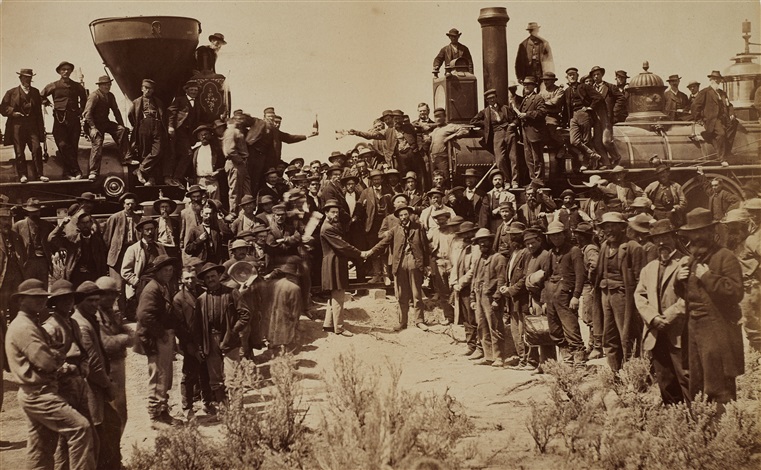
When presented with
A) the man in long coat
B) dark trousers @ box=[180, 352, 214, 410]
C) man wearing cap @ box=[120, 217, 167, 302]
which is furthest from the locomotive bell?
dark trousers @ box=[180, 352, 214, 410]

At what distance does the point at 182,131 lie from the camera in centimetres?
1905

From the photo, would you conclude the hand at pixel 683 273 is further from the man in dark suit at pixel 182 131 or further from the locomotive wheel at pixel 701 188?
the locomotive wheel at pixel 701 188

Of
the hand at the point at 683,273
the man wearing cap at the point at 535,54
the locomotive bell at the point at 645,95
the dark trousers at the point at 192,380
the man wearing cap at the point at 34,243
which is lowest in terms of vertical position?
the dark trousers at the point at 192,380

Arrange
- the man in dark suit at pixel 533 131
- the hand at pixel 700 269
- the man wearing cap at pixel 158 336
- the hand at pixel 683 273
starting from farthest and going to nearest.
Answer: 1. the man in dark suit at pixel 533 131
2. the man wearing cap at pixel 158 336
3. the hand at pixel 683 273
4. the hand at pixel 700 269

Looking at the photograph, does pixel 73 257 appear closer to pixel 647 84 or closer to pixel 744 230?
pixel 744 230

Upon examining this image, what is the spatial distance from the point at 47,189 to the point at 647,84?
12691 mm

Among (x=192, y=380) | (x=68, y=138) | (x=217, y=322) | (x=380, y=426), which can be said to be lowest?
(x=380, y=426)

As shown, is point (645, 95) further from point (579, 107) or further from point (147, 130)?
point (147, 130)

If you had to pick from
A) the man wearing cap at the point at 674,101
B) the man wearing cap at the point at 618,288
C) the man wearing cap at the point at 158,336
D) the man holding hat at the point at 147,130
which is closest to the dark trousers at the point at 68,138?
the man holding hat at the point at 147,130

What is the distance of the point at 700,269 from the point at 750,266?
4.68 m

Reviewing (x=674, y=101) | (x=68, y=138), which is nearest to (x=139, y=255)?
(x=68, y=138)

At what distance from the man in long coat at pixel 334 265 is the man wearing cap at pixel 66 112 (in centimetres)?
438

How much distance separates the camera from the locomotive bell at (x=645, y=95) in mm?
24484

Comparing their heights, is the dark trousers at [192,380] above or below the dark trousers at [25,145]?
below
